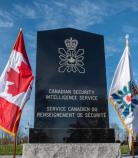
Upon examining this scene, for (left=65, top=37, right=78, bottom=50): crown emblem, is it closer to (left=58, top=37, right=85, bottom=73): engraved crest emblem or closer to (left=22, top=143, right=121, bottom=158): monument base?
(left=58, top=37, right=85, bottom=73): engraved crest emblem

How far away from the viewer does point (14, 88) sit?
28.6 feet

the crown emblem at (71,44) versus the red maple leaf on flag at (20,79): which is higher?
the crown emblem at (71,44)

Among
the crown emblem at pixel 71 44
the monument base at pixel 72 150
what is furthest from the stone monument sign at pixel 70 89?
the monument base at pixel 72 150

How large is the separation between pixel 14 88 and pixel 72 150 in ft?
7.09

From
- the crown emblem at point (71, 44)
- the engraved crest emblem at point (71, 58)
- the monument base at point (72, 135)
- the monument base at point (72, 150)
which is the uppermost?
the crown emblem at point (71, 44)

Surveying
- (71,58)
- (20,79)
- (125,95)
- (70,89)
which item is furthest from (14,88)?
(125,95)

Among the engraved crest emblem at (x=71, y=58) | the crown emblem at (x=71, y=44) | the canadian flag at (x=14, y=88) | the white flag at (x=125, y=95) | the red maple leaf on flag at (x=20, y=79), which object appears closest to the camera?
the canadian flag at (x=14, y=88)

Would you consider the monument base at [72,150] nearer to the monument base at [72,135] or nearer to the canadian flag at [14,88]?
the monument base at [72,135]

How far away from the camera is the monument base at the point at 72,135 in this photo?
8.16 m

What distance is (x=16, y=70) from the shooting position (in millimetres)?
8922

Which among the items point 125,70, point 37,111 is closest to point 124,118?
point 125,70

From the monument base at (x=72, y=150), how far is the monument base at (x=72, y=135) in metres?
0.19

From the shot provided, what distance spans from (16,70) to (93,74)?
2.05 m

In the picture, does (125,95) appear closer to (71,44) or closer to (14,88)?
(71,44)
